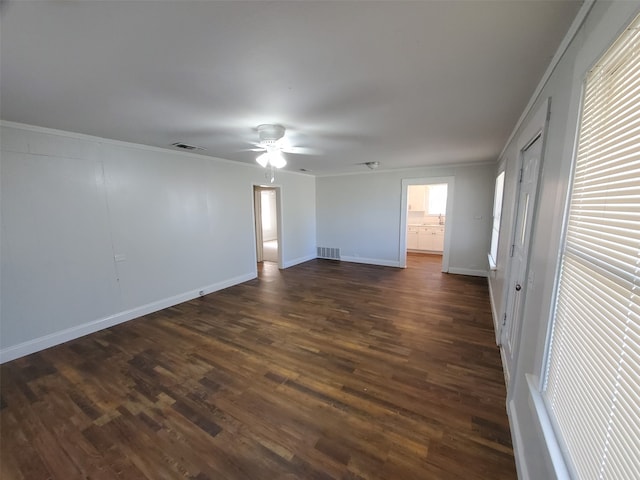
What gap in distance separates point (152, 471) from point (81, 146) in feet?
10.9

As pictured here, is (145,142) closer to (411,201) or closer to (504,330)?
(504,330)

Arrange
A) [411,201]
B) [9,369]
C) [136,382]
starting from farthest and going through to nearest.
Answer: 1. [411,201]
2. [9,369]
3. [136,382]

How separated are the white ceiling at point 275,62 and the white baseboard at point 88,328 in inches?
89.0

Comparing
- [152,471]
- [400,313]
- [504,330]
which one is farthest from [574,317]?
[400,313]

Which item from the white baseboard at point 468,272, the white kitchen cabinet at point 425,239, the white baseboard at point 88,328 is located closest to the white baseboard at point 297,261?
the white baseboard at point 88,328

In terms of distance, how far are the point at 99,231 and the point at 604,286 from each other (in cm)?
429

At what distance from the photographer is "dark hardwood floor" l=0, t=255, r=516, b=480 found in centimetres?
153

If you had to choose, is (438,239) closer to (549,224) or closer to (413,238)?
(413,238)

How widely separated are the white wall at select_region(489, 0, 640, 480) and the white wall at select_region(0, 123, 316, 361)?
421 cm

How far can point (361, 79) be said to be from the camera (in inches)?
62.9

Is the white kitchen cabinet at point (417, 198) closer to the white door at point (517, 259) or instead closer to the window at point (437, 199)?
the window at point (437, 199)

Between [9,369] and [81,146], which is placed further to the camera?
[81,146]

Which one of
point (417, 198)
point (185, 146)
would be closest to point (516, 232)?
point (185, 146)

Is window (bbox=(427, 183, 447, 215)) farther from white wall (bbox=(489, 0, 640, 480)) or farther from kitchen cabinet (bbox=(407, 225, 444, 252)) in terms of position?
white wall (bbox=(489, 0, 640, 480))
